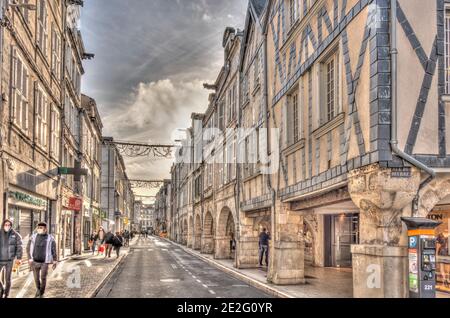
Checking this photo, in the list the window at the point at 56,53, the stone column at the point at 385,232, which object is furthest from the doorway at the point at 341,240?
the window at the point at 56,53

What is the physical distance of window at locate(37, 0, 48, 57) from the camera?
17997mm

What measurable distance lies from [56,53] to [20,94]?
7676 mm

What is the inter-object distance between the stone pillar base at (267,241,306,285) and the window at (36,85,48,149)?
892cm

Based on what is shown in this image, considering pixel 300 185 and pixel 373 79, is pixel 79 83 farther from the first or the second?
pixel 373 79

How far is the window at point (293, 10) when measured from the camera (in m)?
14.8

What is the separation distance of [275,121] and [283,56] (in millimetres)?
2063

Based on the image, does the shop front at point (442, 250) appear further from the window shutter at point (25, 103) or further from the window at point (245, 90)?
the window shutter at point (25, 103)

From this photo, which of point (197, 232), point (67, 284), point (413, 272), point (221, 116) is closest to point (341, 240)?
point (67, 284)

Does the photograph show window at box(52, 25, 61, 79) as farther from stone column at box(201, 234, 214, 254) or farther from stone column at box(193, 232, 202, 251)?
stone column at box(193, 232, 202, 251)

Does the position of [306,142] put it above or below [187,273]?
above

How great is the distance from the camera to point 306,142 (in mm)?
13383

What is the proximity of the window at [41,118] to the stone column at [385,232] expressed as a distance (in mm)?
12152

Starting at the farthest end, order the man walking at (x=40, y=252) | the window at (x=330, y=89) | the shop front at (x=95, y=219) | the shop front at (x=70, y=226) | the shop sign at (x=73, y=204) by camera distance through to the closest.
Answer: the shop front at (x=95, y=219) < the shop sign at (x=73, y=204) < the shop front at (x=70, y=226) < the window at (x=330, y=89) < the man walking at (x=40, y=252)

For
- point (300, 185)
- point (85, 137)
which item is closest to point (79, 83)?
point (85, 137)
